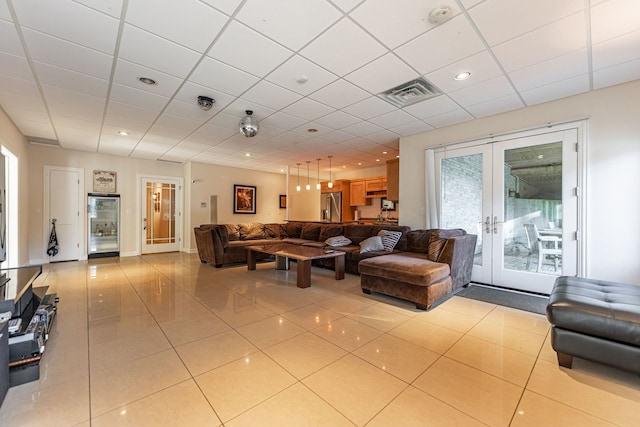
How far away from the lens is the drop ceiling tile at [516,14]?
1959mm

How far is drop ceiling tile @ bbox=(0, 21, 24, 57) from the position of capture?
7.01 feet

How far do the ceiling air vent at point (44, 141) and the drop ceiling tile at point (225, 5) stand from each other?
5.94 meters

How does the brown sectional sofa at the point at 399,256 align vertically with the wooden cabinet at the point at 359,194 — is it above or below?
below

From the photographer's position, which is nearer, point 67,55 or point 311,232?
point 67,55

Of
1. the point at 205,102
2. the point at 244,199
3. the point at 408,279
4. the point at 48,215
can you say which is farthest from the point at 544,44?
the point at 48,215

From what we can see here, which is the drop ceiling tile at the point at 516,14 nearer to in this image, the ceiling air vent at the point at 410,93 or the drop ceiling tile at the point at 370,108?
the ceiling air vent at the point at 410,93

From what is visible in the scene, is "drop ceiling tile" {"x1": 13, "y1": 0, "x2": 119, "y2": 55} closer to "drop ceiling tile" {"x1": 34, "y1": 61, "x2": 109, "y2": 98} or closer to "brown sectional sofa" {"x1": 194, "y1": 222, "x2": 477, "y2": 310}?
"drop ceiling tile" {"x1": 34, "y1": 61, "x2": 109, "y2": 98}

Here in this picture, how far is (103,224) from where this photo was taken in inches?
270

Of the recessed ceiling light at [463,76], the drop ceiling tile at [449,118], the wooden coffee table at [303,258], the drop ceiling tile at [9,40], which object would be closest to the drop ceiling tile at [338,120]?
the drop ceiling tile at [449,118]

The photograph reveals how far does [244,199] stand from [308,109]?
17.3 feet

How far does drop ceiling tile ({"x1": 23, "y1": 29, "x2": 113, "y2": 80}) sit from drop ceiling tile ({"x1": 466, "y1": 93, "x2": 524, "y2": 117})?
4.47 m

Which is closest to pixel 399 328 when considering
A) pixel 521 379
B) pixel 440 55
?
pixel 521 379

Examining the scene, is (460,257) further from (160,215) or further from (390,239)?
(160,215)

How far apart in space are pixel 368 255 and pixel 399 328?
2013 millimetres
